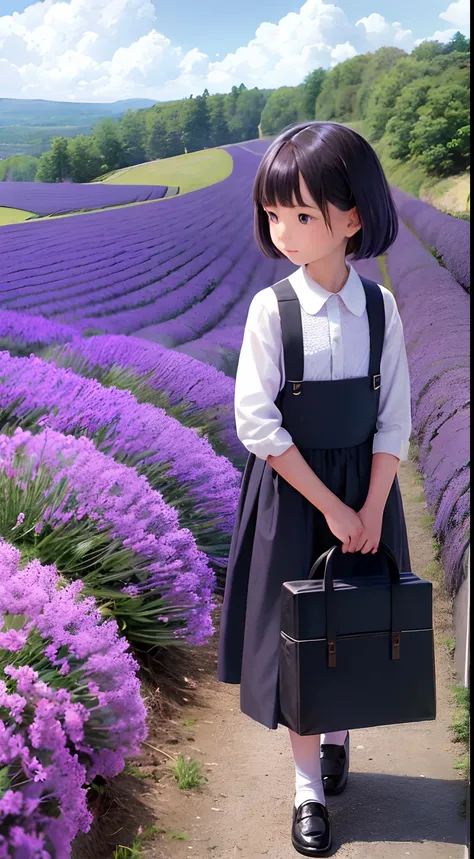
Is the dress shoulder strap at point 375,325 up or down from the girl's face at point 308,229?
down

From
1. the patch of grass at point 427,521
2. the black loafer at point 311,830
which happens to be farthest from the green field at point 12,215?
the black loafer at point 311,830

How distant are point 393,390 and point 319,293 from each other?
0.82ft

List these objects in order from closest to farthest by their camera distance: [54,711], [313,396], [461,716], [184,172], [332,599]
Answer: [54,711]
[332,599]
[313,396]
[461,716]
[184,172]

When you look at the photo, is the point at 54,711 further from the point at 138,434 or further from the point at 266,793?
the point at 138,434

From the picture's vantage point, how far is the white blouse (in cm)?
178

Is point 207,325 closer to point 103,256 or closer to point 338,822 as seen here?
point 103,256

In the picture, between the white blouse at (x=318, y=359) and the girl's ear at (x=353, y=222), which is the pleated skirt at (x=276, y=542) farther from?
the girl's ear at (x=353, y=222)

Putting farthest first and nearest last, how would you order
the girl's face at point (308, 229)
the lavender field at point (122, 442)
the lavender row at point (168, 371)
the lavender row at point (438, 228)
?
the lavender row at point (438, 228) → the lavender row at point (168, 371) → the girl's face at point (308, 229) → the lavender field at point (122, 442)

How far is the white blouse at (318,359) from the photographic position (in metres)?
1.78

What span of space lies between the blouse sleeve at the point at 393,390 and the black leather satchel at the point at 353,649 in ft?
0.81

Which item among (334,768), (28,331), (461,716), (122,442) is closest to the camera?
(334,768)

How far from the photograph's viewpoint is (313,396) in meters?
1.82

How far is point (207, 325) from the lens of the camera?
336 centimetres

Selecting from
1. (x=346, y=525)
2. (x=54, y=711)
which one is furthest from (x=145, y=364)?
Result: (x=54, y=711)
